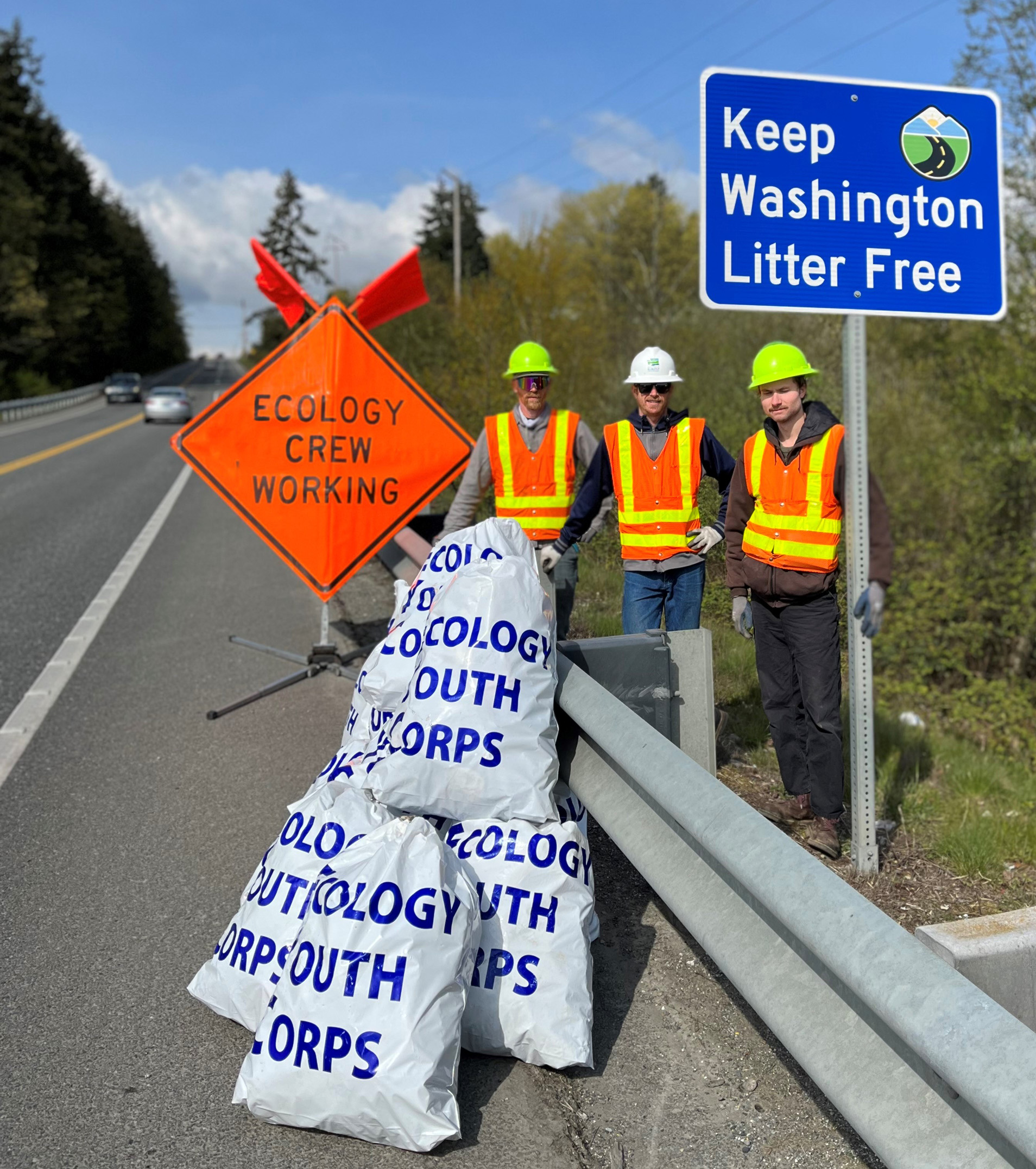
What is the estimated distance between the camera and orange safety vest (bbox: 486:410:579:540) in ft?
18.9

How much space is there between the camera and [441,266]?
51344 mm

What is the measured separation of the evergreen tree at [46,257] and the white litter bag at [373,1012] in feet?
178

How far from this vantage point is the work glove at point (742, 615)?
175 inches

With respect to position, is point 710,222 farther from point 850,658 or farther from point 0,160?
point 0,160

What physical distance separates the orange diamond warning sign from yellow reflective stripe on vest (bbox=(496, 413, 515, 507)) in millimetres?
1019

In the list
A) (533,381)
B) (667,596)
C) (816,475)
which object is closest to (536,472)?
(533,381)

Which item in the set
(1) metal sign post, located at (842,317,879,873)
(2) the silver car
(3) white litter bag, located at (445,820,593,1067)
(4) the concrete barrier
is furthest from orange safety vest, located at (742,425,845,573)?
(2) the silver car

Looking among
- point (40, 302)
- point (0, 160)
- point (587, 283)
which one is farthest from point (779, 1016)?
point (0, 160)

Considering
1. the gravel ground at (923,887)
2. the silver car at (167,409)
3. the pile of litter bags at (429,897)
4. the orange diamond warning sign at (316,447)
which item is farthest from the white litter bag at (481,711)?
the silver car at (167,409)

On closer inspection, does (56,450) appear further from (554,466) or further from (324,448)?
(554,466)

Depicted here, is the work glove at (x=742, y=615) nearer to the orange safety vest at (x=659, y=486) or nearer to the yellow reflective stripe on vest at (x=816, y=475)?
the yellow reflective stripe on vest at (x=816, y=475)

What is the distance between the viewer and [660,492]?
5039 mm

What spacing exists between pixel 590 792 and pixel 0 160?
64.3 meters

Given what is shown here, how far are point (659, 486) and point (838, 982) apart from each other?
3.10 m
